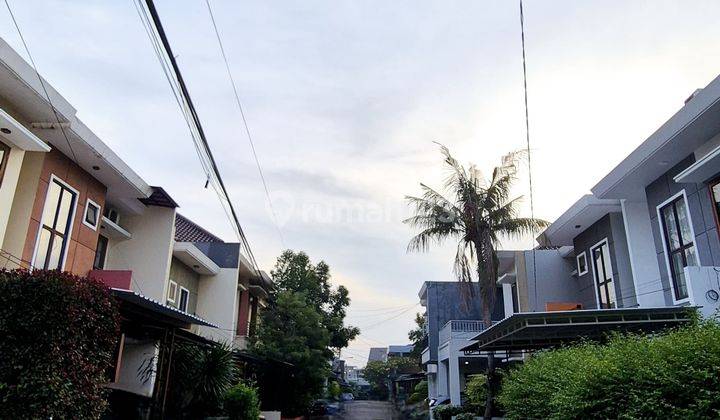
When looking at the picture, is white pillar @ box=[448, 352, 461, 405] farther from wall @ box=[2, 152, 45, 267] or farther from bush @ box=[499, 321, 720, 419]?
wall @ box=[2, 152, 45, 267]

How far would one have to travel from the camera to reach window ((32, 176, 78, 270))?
11.5 meters

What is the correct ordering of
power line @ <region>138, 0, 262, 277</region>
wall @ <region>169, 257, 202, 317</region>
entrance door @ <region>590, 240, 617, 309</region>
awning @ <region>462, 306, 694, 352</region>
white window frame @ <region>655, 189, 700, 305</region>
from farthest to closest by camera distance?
wall @ <region>169, 257, 202, 317</region> < entrance door @ <region>590, 240, 617, 309</region> < white window frame @ <region>655, 189, 700, 305</region> < awning @ <region>462, 306, 694, 352</region> < power line @ <region>138, 0, 262, 277</region>

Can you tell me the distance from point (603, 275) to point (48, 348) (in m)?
15.2

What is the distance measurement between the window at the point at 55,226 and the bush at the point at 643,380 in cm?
1037

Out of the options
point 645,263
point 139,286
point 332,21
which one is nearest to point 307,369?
point 139,286

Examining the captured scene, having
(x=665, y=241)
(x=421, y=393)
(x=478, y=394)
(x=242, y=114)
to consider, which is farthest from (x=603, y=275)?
(x=421, y=393)

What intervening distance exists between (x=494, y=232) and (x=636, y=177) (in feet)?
20.0

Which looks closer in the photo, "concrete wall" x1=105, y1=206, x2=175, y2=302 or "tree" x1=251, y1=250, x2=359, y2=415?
"concrete wall" x1=105, y1=206, x2=175, y2=302

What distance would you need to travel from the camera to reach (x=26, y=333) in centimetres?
677

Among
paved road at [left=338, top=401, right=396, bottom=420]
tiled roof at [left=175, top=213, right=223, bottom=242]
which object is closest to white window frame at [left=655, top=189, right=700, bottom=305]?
tiled roof at [left=175, top=213, right=223, bottom=242]

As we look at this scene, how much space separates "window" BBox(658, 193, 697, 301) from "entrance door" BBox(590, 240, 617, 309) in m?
3.34

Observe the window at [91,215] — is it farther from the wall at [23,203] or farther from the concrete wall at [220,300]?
the concrete wall at [220,300]

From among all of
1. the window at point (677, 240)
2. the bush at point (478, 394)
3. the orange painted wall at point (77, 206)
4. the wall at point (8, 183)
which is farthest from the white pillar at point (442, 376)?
the wall at point (8, 183)

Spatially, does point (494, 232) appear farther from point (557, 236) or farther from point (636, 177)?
point (636, 177)
